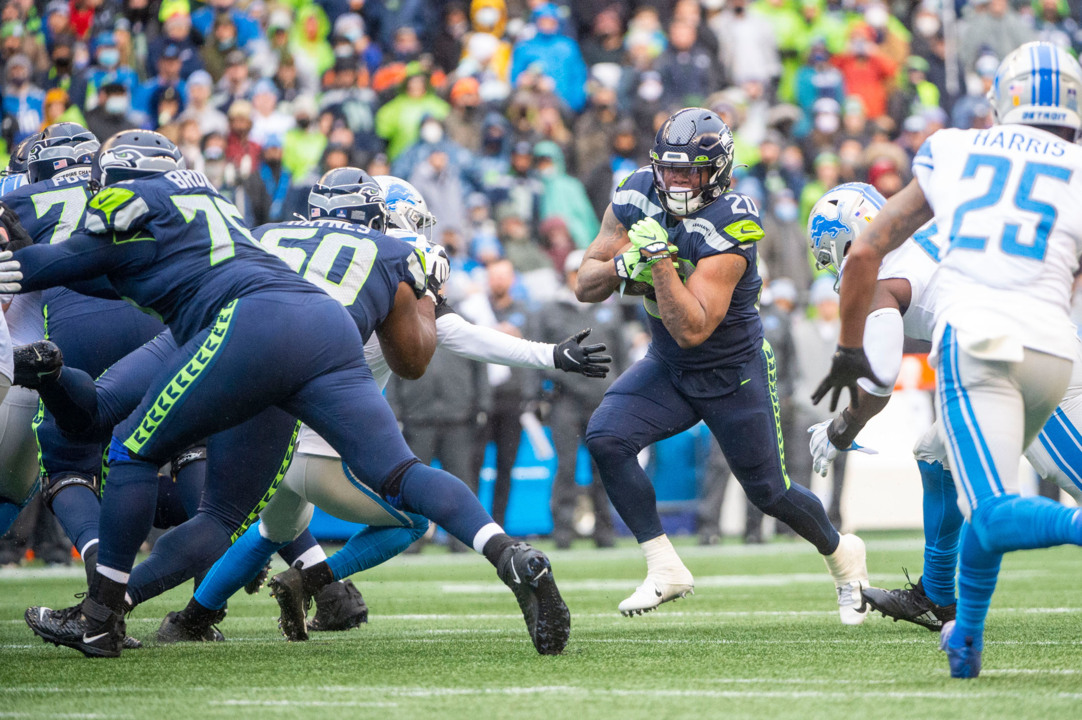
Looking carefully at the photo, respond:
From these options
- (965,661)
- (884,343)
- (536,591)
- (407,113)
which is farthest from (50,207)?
(407,113)

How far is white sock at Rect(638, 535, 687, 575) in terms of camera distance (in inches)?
229

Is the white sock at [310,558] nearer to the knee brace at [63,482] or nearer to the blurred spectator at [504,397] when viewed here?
the knee brace at [63,482]

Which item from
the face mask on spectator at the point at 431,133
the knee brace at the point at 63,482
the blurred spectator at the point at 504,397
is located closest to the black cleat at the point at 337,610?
A: the knee brace at the point at 63,482

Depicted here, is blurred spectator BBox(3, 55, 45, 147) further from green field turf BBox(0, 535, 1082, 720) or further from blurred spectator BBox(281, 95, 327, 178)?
green field turf BBox(0, 535, 1082, 720)

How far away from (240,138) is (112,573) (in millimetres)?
8315

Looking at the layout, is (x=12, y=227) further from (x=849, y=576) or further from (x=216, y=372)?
(x=849, y=576)

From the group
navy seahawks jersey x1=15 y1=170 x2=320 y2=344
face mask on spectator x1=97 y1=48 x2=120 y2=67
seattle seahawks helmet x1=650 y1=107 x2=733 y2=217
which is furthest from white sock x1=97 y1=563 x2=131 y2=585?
face mask on spectator x1=97 y1=48 x2=120 y2=67

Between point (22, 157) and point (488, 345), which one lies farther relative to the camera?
point (22, 157)

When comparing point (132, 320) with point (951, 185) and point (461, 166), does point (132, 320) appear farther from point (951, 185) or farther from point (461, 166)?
point (461, 166)

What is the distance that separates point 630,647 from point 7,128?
631 centimetres

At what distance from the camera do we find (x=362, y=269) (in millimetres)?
5191

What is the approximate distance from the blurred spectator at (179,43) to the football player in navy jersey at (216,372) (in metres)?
9.21

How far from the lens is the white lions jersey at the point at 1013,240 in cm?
389

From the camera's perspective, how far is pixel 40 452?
5.79 m
